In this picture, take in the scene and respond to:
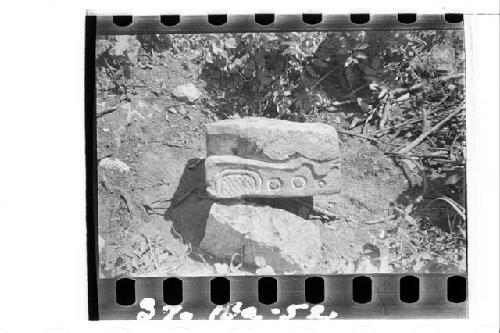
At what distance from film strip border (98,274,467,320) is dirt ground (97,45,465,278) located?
7 cm

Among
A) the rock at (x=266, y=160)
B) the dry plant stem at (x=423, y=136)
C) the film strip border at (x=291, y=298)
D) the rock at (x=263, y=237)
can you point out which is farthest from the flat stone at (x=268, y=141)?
the film strip border at (x=291, y=298)

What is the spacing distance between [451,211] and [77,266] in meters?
2.12

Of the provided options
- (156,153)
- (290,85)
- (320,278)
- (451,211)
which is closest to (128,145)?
(156,153)

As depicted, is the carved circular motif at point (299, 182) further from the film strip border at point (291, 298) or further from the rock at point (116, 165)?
the rock at point (116, 165)

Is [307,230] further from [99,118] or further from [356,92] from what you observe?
[99,118]

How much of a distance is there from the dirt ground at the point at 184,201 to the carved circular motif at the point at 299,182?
7.2 inches

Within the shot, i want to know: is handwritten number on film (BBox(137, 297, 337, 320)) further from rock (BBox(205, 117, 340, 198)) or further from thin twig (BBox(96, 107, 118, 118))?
thin twig (BBox(96, 107, 118, 118))

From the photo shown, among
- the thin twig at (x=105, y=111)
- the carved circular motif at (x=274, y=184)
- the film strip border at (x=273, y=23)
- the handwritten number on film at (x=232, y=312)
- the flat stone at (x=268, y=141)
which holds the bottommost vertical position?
the handwritten number on film at (x=232, y=312)

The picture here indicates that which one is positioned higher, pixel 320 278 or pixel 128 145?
pixel 128 145

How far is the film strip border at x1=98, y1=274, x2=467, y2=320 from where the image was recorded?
10.8 feet

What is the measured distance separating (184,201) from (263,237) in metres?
0.49

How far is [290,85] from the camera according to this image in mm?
3354

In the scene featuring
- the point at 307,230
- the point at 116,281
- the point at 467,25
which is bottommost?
the point at 116,281

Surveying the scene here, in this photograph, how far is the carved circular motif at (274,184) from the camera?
3.24m
